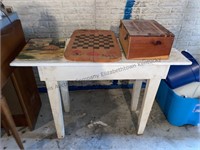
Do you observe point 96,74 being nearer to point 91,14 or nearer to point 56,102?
point 56,102

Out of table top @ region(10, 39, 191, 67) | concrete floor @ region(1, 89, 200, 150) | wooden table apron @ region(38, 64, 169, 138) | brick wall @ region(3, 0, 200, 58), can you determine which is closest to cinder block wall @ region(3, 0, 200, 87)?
brick wall @ region(3, 0, 200, 58)

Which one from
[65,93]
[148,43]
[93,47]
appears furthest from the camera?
[65,93]

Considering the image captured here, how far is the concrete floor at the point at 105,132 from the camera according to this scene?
1.29m

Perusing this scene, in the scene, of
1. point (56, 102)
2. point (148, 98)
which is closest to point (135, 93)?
point (148, 98)

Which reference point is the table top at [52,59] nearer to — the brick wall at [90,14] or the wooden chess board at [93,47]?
the wooden chess board at [93,47]

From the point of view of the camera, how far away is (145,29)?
3.34 ft

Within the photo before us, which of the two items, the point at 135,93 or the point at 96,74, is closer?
the point at 96,74

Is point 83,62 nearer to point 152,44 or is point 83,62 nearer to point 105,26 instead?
point 152,44

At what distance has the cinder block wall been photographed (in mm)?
1370

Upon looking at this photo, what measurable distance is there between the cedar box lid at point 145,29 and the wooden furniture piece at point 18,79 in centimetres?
74

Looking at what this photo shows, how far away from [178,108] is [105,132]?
25.2 inches

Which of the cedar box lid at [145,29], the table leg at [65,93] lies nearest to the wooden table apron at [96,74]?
the cedar box lid at [145,29]

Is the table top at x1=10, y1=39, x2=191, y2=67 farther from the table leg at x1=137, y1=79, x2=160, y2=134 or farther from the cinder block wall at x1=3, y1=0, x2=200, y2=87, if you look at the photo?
the cinder block wall at x1=3, y1=0, x2=200, y2=87

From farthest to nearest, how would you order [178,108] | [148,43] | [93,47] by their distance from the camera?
[178,108] → [93,47] → [148,43]
